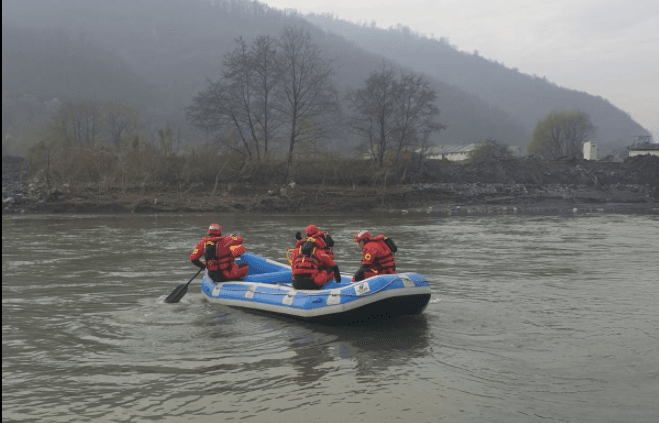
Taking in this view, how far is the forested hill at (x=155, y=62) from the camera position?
4542 inches

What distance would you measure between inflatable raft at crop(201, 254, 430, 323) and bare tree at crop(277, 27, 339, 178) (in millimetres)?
29097

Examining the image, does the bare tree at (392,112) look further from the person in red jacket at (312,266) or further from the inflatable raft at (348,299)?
the person in red jacket at (312,266)

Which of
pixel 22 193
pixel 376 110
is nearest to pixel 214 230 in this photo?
pixel 22 193

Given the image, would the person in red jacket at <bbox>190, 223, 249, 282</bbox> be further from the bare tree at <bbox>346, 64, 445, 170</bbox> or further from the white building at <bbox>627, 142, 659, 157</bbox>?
the white building at <bbox>627, 142, 659, 157</bbox>

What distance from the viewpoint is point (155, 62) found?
144250 millimetres

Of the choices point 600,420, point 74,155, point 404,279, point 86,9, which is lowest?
point 600,420

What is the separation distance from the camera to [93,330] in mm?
8477

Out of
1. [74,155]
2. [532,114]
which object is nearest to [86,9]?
[532,114]

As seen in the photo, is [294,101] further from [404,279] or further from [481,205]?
[404,279]

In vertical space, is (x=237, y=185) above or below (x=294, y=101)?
below

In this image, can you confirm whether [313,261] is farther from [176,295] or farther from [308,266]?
[176,295]

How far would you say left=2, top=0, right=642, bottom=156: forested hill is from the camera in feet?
379

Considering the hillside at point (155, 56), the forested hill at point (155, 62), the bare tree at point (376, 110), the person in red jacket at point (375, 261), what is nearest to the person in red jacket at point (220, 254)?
the person in red jacket at point (375, 261)

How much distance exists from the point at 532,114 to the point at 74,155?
169 meters
